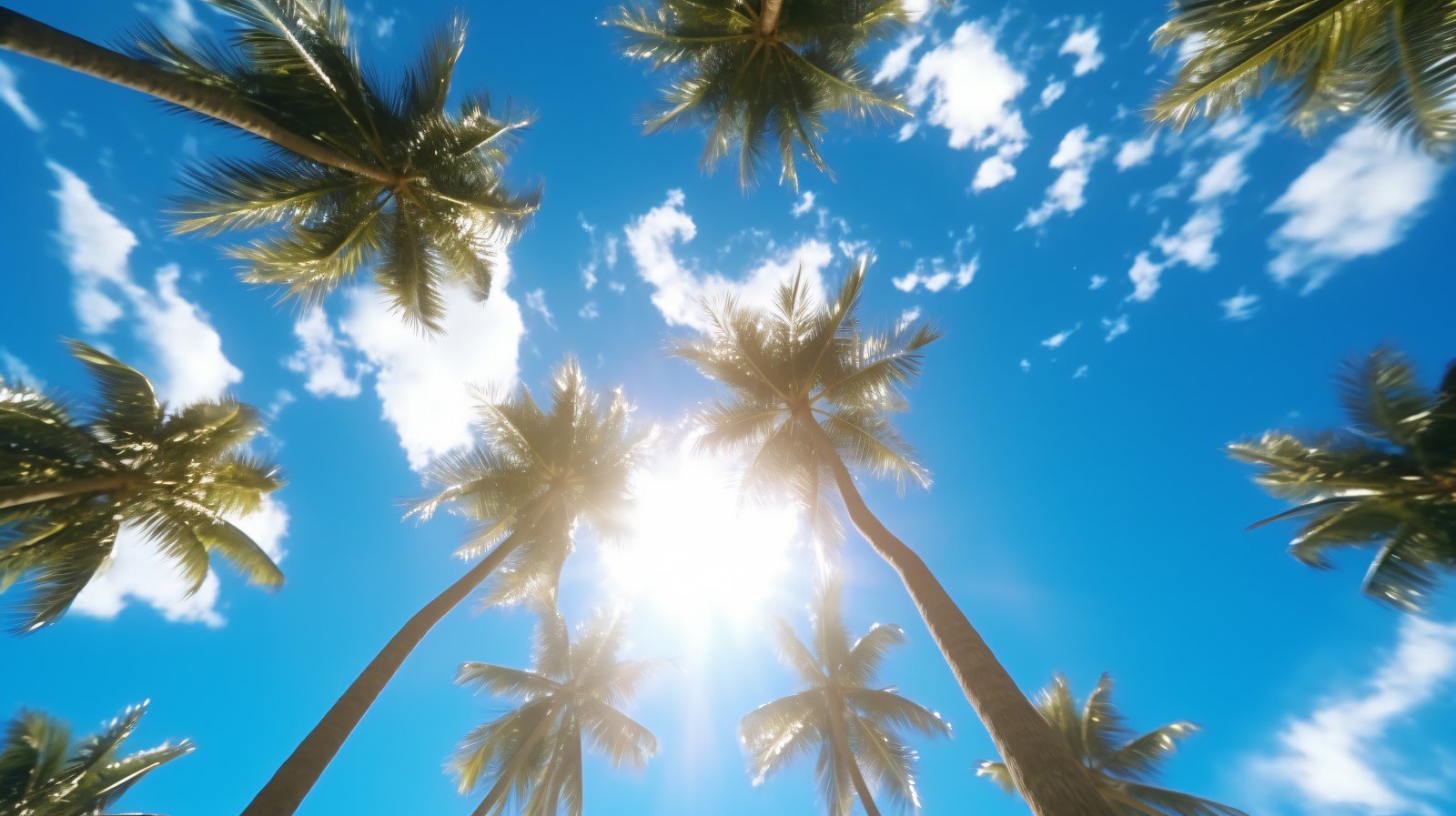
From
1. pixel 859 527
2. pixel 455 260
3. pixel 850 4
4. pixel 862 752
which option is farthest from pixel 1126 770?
pixel 455 260

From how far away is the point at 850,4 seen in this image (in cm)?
1235

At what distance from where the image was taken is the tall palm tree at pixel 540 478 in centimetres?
1382

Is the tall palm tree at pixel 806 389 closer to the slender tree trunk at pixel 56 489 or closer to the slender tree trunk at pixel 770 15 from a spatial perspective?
the slender tree trunk at pixel 770 15

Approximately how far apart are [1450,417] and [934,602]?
1062cm

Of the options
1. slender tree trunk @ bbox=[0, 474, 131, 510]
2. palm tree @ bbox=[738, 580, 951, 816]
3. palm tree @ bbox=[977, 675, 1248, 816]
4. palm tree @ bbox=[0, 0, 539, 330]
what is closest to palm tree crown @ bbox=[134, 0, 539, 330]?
palm tree @ bbox=[0, 0, 539, 330]

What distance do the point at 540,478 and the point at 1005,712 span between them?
1215 cm

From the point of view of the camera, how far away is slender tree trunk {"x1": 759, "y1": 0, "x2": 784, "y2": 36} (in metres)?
11.2

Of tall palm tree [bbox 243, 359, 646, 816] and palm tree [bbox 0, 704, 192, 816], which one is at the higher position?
tall palm tree [bbox 243, 359, 646, 816]

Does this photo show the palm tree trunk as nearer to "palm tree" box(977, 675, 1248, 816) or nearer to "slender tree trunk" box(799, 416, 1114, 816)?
"slender tree trunk" box(799, 416, 1114, 816)

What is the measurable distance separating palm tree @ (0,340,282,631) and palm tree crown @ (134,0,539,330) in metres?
4.36

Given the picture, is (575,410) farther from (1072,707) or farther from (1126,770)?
(1126,770)

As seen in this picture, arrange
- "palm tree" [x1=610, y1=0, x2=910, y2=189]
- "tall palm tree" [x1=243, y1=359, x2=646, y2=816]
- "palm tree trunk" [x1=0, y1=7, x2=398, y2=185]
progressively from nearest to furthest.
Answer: "palm tree trunk" [x1=0, y1=7, x2=398, y2=185] < "palm tree" [x1=610, y1=0, x2=910, y2=189] < "tall palm tree" [x1=243, y1=359, x2=646, y2=816]

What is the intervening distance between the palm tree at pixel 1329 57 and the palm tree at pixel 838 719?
619 inches

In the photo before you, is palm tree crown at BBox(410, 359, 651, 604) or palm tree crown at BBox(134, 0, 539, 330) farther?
palm tree crown at BBox(410, 359, 651, 604)
